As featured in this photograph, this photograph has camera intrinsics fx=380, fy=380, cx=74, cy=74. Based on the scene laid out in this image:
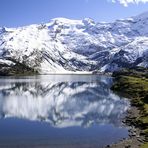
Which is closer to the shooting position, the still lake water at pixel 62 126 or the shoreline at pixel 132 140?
the shoreline at pixel 132 140

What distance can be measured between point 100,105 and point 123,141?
249 feet

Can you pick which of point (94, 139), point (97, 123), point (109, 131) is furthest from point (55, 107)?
point (94, 139)

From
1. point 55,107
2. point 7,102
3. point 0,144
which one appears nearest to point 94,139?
point 0,144

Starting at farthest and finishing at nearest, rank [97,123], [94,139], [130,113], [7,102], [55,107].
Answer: [7,102] → [55,107] → [130,113] → [97,123] → [94,139]

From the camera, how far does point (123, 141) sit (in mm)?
80812

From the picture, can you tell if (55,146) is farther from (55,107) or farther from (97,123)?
(55,107)

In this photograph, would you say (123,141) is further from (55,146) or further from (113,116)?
(113,116)

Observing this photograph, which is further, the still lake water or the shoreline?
the still lake water

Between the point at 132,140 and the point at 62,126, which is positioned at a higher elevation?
the point at 62,126

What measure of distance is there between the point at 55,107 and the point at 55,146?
2834 inches

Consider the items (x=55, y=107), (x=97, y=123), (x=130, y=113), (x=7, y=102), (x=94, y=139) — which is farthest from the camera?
(x=7, y=102)

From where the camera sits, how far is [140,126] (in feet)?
313

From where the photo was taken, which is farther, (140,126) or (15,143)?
(140,126)

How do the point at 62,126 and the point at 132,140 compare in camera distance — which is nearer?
the point at 132,140
